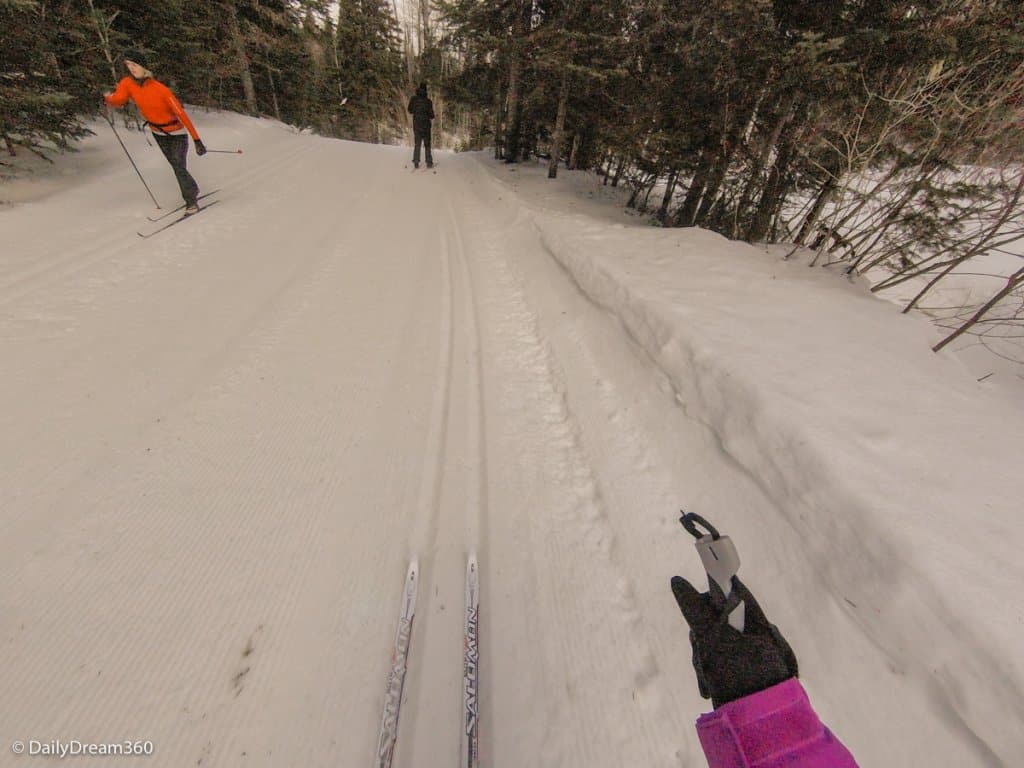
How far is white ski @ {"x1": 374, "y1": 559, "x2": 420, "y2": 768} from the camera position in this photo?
1.36 meters

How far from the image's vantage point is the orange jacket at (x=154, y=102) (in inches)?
192

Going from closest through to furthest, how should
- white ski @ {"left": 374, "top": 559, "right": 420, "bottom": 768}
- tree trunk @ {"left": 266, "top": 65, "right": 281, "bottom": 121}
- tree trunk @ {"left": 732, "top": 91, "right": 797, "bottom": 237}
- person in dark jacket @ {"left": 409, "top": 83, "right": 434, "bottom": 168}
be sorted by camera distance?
white ski @ {"left": 374, "top": 559, "right": 420, "bottom": 768}, tree trunk @ {"left": 732, "top": 91, "right": 797, "bottom": 237}, person in dark jacket @ {"left": 409, "top": 83, "right": 434, "bottom": 168}, tree trunk @ {"left": 266, "top": 65, "right": 281, "bottom": 121}

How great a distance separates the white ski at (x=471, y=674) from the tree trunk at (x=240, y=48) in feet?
64.8

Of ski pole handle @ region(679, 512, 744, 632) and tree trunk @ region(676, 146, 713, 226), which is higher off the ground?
tree trunk @ region(676, 146, 713, 226)

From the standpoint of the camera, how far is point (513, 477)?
7.80 feet

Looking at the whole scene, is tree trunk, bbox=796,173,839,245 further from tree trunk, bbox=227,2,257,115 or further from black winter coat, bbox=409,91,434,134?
tree trunk, bbox=227,2,257,115

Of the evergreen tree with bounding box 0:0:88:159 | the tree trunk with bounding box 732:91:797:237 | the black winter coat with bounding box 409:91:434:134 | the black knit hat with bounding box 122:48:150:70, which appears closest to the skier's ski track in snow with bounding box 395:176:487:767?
the tree trunk with bounding box 732:91:797:237

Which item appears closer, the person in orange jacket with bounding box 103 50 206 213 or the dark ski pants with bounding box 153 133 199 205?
the person in orange jacket with bounding box 103 50 206 213

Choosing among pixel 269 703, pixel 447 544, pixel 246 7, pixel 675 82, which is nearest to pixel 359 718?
pixel 269 703

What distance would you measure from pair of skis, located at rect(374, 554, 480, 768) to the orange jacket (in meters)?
6.62

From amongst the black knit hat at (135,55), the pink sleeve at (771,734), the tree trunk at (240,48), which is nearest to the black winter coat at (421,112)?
the black knit hat at (135,55)

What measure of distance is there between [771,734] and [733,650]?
188mm

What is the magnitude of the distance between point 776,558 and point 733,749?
4.44 feet

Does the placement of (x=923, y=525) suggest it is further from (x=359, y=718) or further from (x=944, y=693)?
(x=359, y=718)
